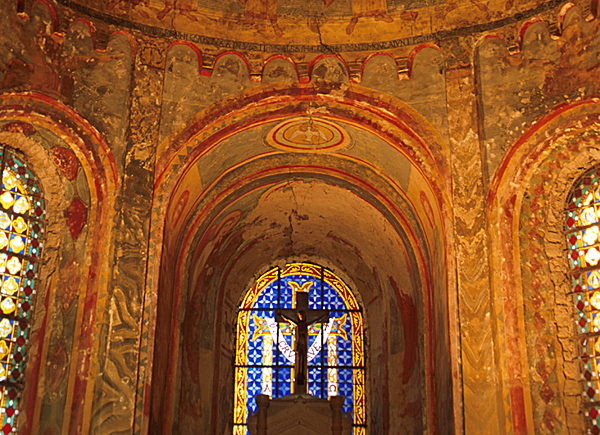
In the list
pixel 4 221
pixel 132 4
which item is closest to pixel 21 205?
pixel 4 221

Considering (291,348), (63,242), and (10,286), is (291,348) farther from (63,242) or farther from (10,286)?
(10,286)

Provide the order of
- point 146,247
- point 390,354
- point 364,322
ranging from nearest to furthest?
point 146,247 < point 390,354 < point 364,322

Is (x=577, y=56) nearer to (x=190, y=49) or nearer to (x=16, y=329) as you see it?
(x=190, y=49)

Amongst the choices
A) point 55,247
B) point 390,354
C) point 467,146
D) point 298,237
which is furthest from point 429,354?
point 55,247


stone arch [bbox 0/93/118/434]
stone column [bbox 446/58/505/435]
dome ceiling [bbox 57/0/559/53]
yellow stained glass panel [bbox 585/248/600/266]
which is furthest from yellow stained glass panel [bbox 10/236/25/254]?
yellow stained glass panel [bbox 585/248/600/266]

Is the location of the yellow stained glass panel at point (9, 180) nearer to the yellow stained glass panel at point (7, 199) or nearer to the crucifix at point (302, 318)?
the yellow stained glass panel at point (7, 199)

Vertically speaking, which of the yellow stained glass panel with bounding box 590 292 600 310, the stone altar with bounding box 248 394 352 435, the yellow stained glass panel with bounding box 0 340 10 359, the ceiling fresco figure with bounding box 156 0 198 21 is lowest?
the stone altar with bounding box 248 394 352 435

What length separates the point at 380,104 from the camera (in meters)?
9.81

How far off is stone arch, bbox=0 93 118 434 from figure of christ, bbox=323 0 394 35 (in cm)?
364

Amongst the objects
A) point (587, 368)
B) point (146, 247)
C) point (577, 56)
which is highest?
point (577, 56)

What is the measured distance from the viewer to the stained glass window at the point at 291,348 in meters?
13.0

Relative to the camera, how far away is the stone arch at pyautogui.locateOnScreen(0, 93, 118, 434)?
27.5 ft

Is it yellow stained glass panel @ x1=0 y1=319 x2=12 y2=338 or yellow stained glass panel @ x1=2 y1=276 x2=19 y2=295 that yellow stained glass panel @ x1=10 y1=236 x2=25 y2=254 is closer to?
yellow stained glass panel @ x1=2 y1=276 x2=19 y2=295

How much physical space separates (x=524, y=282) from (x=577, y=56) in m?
2.73
